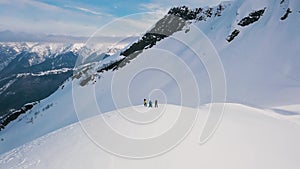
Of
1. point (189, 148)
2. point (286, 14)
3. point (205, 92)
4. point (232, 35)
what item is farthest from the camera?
point (232, 35)

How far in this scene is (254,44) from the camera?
106 feet

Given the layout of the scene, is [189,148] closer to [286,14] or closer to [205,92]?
[205,92]

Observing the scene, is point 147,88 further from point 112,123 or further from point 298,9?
point 298,9

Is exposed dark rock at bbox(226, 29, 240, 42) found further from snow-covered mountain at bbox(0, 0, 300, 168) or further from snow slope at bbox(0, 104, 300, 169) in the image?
snow slope at bbox(0, 104, 300, 169)

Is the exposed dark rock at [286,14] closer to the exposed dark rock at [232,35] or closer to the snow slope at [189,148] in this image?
the exposed dark rock at [232,35]

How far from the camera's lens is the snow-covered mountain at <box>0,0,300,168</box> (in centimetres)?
994

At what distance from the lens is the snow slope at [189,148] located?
29.5 feet

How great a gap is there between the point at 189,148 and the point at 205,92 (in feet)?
51.7

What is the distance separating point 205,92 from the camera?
82.5 feet

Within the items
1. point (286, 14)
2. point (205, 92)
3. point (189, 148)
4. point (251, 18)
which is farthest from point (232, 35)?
point (189, 148)

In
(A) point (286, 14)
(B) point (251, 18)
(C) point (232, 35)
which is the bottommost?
(C) point (232, 35)

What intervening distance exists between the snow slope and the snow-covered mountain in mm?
42

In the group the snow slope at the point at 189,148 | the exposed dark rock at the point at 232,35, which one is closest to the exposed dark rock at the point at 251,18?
the exposed dark rock at the point at 232,35

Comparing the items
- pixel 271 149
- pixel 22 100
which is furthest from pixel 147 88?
pixel 22 100
